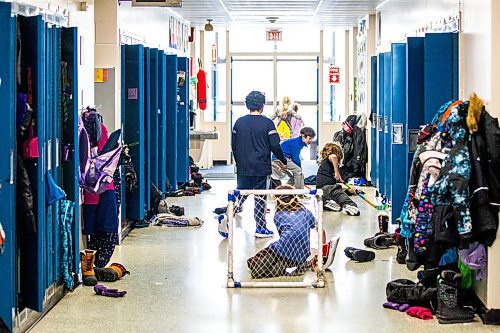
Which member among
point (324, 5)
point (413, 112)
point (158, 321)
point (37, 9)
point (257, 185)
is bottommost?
point (158, 321)

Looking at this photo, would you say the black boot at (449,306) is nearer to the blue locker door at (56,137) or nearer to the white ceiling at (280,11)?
the blue locker door at (56,137)

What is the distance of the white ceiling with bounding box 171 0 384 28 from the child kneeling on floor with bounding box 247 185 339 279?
6.94 metres

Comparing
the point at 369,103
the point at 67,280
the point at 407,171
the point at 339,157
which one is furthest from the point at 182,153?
the point at 67,280

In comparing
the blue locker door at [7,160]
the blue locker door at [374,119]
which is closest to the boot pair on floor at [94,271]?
the blue locker door at [7,160]

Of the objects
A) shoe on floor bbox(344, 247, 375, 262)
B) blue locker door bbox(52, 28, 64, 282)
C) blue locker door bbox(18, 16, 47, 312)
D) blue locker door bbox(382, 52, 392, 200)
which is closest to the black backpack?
blue locker door bbox(52, 28, 64, 282)

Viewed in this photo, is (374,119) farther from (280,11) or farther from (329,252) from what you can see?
(329,252)

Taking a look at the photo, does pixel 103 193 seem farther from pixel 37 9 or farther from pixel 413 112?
pixel 413 112

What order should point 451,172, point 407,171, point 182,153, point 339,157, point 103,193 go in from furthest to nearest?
point 182,153
point 339,157
point 407,171
point 103,193
point 451,172

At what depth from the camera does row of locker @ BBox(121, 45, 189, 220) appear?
32.3 feet

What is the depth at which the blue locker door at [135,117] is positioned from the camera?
32.3 ft

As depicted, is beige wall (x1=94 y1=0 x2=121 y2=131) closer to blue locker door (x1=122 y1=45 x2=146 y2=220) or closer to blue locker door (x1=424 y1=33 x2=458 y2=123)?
blue locker door (x1=122 y1=45 x2=146 y2=220)

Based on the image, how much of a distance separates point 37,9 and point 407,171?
434 cm

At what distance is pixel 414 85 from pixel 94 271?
3.37 m

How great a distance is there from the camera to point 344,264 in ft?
27.7
